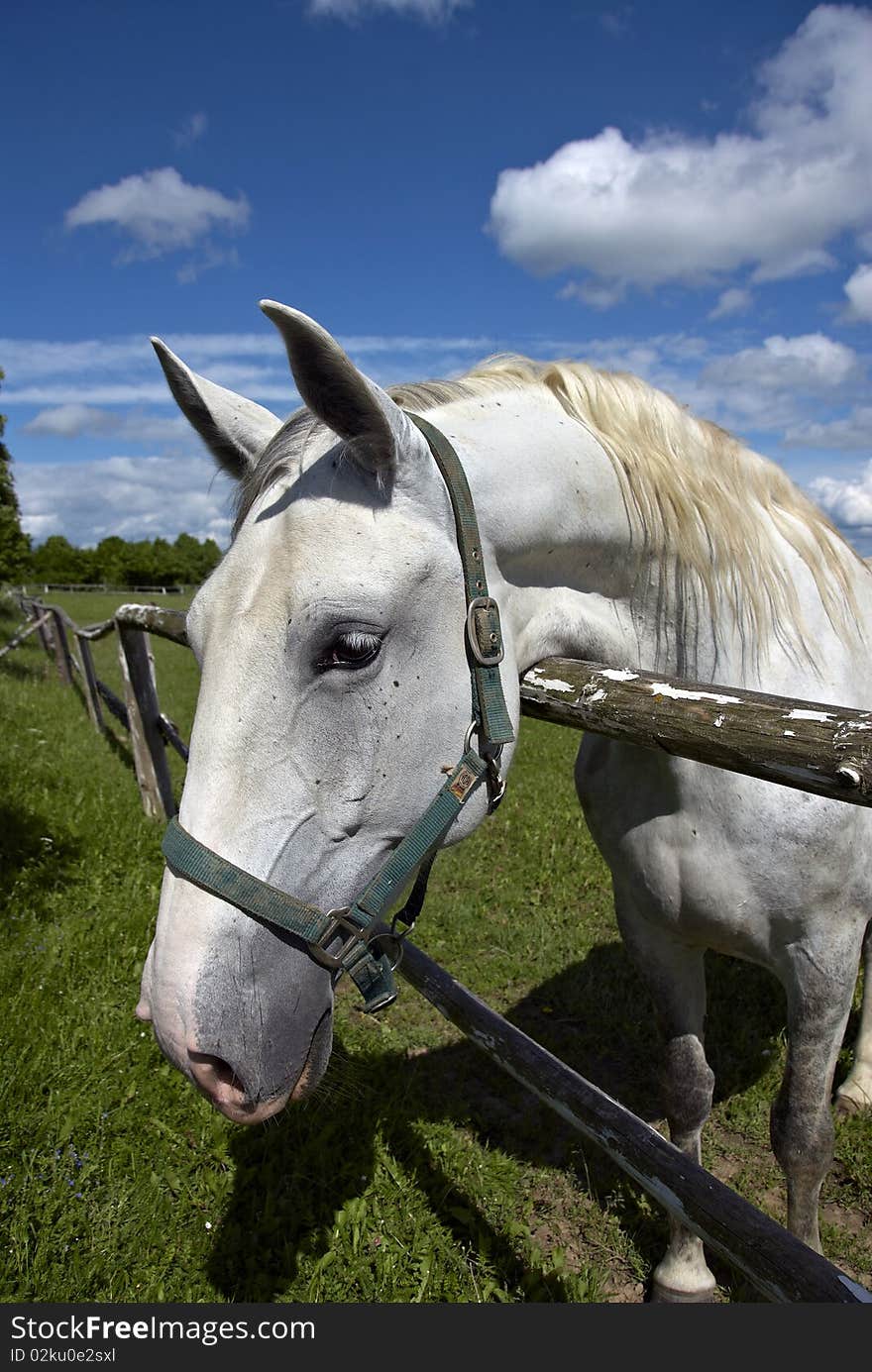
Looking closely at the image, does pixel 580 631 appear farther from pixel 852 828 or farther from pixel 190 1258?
pixel 190 1258

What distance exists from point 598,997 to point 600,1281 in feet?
5.92

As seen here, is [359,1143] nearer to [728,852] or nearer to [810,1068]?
[810,1068]

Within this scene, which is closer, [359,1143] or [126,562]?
[359,1143]

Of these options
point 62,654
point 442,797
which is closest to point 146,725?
point 442,797

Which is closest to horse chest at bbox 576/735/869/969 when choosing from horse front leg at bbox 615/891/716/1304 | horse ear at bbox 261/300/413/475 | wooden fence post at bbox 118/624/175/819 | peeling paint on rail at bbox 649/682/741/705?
horse front leg at bbox 615/891/716/1304

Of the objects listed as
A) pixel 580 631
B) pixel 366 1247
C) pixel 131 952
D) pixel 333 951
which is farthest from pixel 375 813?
pixel 131 952

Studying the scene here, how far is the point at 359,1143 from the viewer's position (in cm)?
304

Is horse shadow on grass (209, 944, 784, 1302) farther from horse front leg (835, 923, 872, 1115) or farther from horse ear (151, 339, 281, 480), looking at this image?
horse ear (151, 339, 281, 480)

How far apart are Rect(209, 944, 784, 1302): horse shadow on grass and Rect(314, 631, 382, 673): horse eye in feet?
4.39

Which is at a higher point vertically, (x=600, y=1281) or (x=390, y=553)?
(x=390, y=553)

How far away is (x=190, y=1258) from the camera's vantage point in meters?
2.53

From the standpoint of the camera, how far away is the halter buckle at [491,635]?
1.59m

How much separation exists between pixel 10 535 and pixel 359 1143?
796 inches

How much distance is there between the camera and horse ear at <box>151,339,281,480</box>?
190 centimetres
